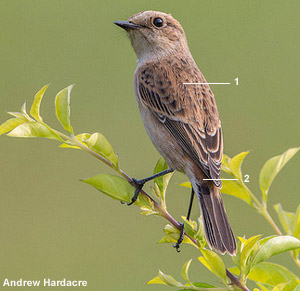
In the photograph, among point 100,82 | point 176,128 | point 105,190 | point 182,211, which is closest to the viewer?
point 105,190

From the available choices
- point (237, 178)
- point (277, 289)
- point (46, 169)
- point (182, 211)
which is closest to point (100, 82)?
point (46, 169)

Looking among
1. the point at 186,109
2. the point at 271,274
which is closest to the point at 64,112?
the point at 271,274

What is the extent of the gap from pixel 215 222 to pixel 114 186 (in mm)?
811

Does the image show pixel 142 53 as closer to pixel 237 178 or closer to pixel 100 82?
pixel 237 178

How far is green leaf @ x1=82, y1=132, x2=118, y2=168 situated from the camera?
2.78 metres

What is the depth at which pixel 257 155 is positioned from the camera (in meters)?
7.04

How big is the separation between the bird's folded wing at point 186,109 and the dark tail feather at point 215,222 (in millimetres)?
128

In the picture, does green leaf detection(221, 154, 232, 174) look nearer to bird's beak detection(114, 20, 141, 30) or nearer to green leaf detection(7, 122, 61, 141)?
green leaf detection(7, 122, 61, 141)

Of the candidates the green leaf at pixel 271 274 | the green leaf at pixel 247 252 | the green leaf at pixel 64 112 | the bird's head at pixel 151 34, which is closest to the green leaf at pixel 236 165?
the green leaf at pixel 271 274

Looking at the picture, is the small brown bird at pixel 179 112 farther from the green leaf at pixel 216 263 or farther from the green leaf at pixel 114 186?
the green leaf at pixel 216 263

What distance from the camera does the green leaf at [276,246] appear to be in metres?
2.51

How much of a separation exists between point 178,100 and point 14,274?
3.44 meters

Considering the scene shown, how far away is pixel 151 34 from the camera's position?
445cm

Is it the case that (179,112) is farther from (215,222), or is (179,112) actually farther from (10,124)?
(10,124)
